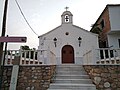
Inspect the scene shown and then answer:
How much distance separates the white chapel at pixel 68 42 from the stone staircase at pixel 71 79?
523 cm

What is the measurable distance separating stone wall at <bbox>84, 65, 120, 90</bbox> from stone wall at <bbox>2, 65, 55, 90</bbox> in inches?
80.9

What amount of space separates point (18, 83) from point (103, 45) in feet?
34.2

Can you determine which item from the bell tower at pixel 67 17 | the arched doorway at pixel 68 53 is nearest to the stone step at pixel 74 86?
the arched doorway at pixel 68 53

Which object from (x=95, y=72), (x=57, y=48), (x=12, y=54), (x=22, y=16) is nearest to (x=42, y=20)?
(x=22, y=16)

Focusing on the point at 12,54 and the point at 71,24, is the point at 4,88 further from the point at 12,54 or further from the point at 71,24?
the point at 71,24

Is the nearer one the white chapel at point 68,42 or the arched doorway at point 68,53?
the white chapel at point 68,42

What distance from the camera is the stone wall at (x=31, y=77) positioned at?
18.7ft

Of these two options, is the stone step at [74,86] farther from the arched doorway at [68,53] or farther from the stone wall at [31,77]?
the arched doorway at [68,53]

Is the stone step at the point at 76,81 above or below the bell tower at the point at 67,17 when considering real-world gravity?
below

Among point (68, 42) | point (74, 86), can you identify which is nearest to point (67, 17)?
point (68, 42)

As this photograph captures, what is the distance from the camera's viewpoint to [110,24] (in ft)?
39.9

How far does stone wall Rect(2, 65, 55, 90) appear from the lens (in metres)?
5.70

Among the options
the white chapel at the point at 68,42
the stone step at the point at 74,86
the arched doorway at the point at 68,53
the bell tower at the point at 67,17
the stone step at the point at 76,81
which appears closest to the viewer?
the stone step at the point at 74,86

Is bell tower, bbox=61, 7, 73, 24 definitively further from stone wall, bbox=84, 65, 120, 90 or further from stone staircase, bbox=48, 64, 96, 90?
stone wall, bbox=84, 65, 120, 90
